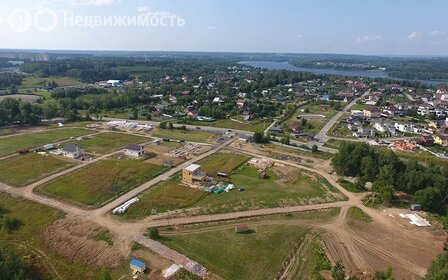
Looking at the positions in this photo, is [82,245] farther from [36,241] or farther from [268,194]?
[268,194]

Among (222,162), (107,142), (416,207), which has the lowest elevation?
(416,207)

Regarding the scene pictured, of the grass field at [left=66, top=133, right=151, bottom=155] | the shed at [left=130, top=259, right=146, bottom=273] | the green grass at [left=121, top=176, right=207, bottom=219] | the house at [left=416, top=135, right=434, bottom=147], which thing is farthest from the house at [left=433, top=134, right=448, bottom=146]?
the shed at [left=130, top=259, right=146, bottom=273]

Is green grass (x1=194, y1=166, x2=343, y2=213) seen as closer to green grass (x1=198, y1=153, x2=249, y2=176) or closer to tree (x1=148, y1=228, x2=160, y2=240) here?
green grass (x1=198, y1=153, x2=249, y2=176)

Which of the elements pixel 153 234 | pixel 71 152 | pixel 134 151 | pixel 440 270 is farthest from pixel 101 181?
pixel 440 270

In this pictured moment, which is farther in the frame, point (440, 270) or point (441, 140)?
point (441, 140)

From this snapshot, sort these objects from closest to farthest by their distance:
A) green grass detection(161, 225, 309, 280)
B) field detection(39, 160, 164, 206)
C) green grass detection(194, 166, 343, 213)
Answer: green grass detection(161, 225, 309, 280), green grass detection(194, 166, 343, 213), field detection(39, 160, 164, 206)

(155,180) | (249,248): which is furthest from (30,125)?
(249,248)

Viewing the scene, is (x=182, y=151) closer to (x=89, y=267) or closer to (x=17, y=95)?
(x=89, y=267)
